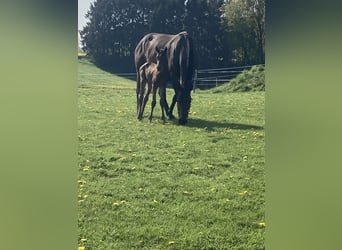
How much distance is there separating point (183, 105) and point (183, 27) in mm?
507

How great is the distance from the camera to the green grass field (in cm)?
285

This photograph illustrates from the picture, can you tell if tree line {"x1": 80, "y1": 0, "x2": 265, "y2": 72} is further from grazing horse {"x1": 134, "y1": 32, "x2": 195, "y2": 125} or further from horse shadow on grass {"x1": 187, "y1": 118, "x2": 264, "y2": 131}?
horse shadow on grass {"x1": 187, "y1": 118, "x2": 264, "y2": 131}

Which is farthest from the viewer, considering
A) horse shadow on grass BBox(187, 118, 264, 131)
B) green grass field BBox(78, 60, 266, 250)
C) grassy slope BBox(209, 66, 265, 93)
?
horse shadow on grass BBox(187, 118, 264, 131)

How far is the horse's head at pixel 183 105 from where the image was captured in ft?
10.4

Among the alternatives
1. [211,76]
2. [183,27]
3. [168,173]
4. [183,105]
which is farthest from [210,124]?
[183,27]

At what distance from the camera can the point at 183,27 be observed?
3.12 metres

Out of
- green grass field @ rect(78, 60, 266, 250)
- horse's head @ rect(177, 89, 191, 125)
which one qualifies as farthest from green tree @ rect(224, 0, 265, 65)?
horse's head @ rect(177, 89, 191, 125)

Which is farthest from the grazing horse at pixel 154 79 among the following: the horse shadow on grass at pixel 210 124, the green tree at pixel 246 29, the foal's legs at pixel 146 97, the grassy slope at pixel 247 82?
the green tree at pixel 246 29

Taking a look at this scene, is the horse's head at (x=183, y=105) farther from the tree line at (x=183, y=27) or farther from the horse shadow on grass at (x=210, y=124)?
the tree line at (x=183, y=27)

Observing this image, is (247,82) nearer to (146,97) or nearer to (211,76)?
(211,76)
